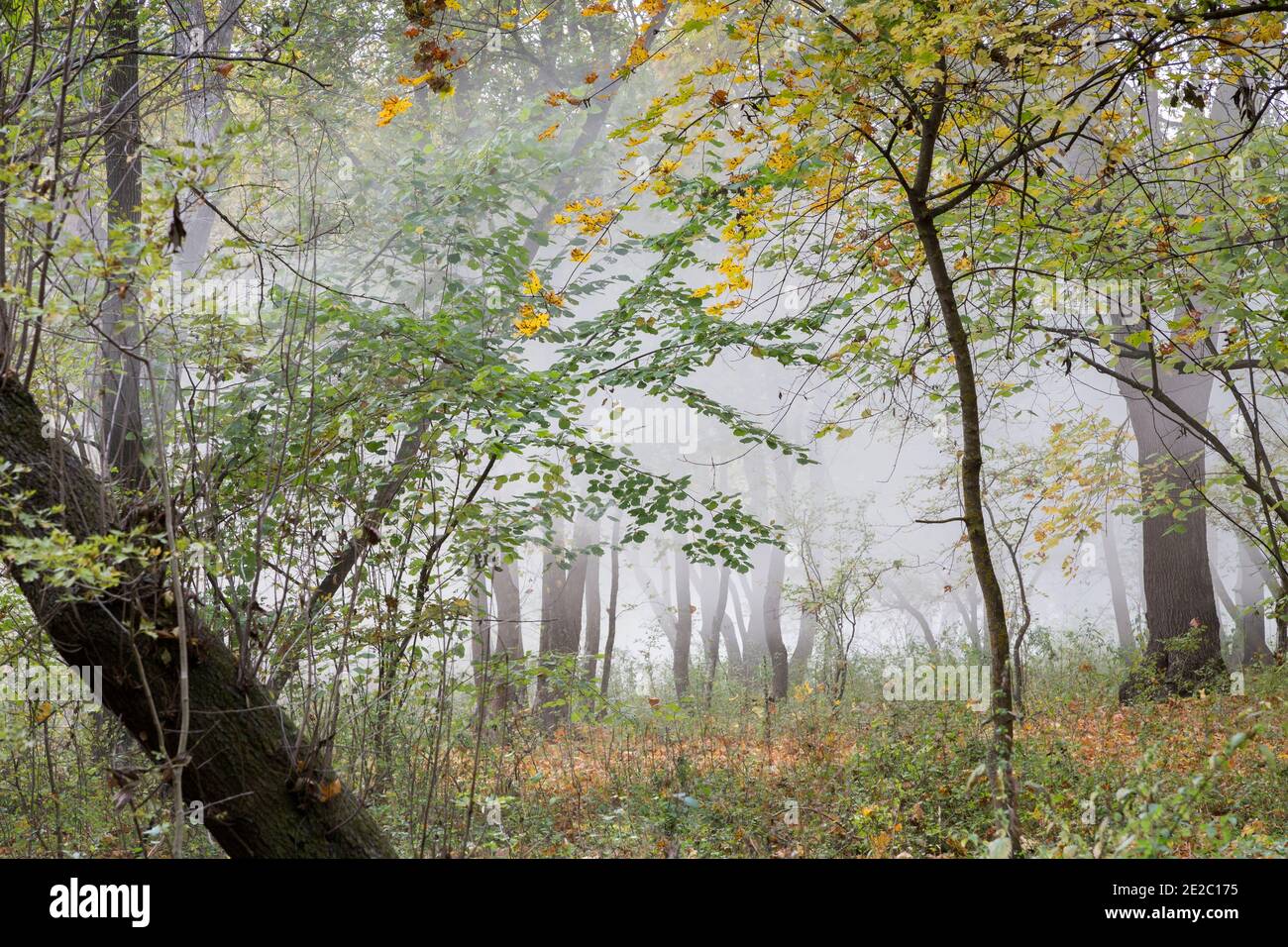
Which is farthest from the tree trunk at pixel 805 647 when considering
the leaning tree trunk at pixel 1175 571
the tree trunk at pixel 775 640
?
the leaning tree trunk at pixel 1175 571

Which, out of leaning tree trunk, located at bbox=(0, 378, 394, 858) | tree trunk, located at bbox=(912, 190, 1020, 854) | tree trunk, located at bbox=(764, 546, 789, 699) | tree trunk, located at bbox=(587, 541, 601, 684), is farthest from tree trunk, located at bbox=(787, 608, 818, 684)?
leaning tree trunk, located at bbox=(0, 378, 394, 858)

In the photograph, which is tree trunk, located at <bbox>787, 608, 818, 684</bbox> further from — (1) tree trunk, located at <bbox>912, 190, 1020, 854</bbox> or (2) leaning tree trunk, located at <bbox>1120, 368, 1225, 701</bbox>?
(1) tree trunk, located at <bbox>912, 190, 1020, 854</bbox>

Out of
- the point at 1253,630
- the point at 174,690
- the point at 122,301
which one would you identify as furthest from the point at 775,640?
the point at 122,301

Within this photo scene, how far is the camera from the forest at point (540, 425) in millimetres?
3553

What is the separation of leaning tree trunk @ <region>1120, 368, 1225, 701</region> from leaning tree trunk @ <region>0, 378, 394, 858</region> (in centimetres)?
840

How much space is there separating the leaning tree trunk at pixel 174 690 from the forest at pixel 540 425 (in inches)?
0.6

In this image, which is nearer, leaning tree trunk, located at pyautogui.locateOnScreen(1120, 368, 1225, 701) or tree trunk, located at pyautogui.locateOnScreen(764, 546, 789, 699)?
leaning tree trunk, located at pyautogui.locateOnScreen(1120, 368, 1225, 701)

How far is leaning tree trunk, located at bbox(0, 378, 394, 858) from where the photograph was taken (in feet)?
11.3

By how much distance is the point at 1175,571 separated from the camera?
425 inches

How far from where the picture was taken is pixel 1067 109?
369 centimetres
